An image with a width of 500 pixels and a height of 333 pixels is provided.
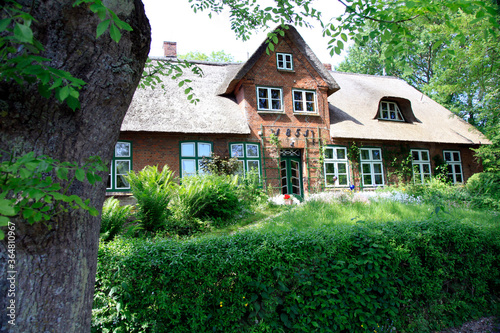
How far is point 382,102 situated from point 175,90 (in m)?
10.6

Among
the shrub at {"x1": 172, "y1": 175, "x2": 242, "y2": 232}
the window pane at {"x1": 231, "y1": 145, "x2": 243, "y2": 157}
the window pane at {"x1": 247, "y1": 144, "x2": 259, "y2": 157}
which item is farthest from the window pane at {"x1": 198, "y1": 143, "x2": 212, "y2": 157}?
the shrub at {"x1": 172, "y1": 175, "x2": 242, "y2": 232}

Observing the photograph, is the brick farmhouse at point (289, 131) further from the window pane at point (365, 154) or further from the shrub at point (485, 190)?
the shrub at point (485, 190)

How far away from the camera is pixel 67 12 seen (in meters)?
2.19

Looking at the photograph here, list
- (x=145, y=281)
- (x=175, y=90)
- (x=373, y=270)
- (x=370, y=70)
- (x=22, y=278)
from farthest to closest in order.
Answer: (x=370, y=70)
(x=175, y=90)
(x=373, y=270)
(x=145, y=281)
(x=22, y=278)

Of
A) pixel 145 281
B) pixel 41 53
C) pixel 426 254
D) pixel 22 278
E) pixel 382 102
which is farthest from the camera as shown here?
pixel 382 102

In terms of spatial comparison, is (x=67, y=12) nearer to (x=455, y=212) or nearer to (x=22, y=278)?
(x=22, y=278)

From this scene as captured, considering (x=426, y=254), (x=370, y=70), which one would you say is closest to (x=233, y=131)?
(x=426, y=254)

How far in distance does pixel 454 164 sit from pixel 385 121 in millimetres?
4703

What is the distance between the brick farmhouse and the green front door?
45 mm

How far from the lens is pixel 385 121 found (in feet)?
53.6

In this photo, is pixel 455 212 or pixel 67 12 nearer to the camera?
pixel 67 12

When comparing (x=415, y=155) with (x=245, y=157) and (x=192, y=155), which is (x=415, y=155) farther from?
(x=192, y=155)

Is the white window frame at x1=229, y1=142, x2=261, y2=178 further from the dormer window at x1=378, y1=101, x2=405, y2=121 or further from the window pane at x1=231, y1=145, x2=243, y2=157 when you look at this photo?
the dormer window at x1=378, y1=101, x2=405, y2=121

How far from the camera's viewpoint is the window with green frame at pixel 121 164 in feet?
39.4
